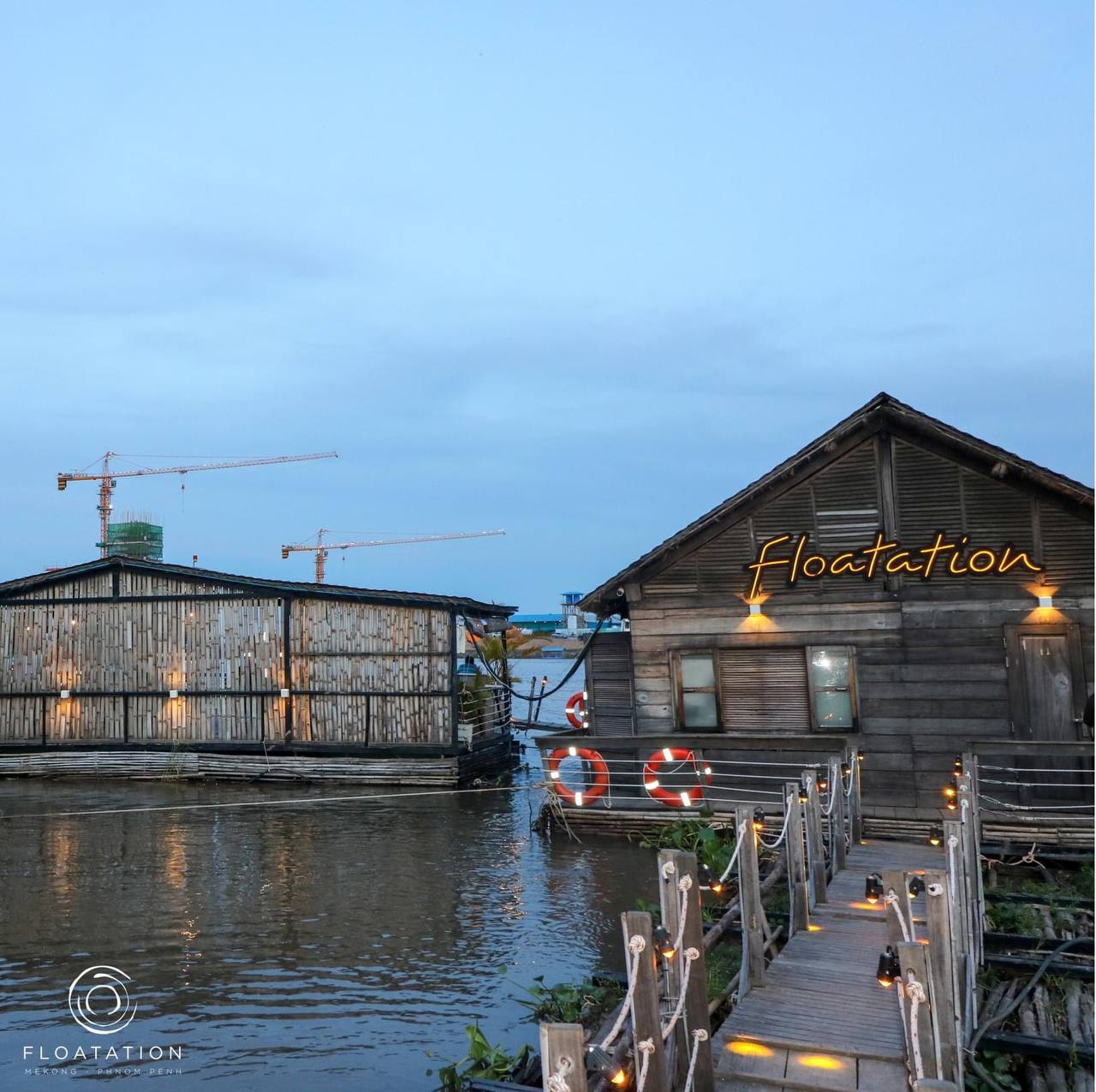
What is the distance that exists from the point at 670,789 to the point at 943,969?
13.1 metres

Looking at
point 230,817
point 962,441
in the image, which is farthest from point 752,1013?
point 230,817

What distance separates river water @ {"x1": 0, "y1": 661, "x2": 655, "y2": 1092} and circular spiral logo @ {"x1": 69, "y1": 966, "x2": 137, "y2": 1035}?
14cm

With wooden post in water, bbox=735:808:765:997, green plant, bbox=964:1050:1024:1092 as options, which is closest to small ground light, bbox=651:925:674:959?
wooden post in water, bbox=735:808:765:997

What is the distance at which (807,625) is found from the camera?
2033 cm

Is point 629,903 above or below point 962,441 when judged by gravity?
below

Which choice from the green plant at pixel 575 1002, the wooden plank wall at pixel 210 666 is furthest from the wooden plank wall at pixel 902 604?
the wooden plank wall at pixel 210 666

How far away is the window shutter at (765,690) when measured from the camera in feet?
67.2

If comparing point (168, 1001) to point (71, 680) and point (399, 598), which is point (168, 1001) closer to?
point (399, 598)

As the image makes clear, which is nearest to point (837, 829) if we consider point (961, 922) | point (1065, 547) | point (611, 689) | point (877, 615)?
point (961, 922)

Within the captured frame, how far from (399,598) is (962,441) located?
54.4 ft

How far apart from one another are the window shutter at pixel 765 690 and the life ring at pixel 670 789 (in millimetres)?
1134

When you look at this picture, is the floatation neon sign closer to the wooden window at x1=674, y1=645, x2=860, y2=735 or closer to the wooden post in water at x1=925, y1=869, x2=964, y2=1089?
the wooden window at x1=674, y1=645, x2=860, y2=735

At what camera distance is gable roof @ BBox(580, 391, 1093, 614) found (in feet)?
61.3

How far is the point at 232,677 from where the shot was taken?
31.1 meters
